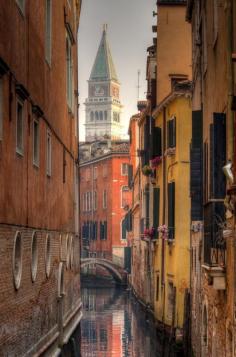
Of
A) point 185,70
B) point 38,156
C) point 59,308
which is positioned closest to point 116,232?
point 185,70

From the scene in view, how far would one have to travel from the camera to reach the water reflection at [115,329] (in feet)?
100

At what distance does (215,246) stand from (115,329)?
2376 cm

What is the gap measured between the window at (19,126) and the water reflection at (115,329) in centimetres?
1418

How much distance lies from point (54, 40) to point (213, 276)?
9.91 metres

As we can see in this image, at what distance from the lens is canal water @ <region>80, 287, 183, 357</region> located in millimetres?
29953

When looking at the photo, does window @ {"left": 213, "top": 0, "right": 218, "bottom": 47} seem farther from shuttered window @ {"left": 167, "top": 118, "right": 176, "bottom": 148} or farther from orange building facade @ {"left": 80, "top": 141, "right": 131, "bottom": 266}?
orange building facade @ {"left": 80, "top": 141, "right": 131, "bottom": 266}

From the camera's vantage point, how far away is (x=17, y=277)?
15594 mm

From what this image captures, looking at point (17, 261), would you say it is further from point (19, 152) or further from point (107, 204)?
point (107, 204)

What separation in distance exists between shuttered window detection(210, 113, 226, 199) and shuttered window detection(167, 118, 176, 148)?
16.3m

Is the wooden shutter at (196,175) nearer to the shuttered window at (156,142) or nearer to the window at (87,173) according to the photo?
the shuttered window at (156,142)

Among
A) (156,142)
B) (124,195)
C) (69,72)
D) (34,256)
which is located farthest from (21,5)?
(124,195)

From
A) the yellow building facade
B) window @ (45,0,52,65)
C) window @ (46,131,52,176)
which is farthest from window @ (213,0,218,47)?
the yellow building facade

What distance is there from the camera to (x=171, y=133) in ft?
103

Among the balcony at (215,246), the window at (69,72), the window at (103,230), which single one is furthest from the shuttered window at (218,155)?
the window at (103,230)
